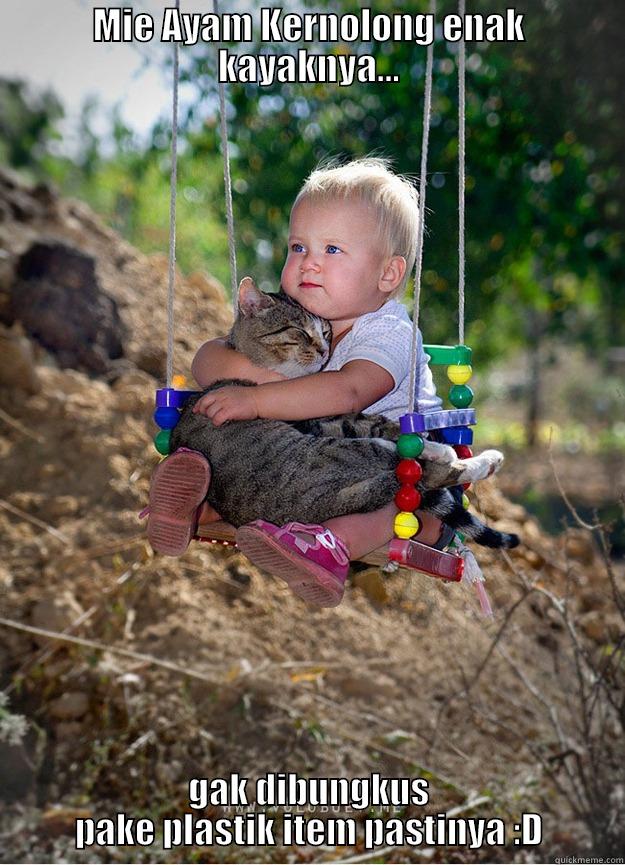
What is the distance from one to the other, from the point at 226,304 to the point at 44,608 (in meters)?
2.09

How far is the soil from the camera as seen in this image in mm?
3928

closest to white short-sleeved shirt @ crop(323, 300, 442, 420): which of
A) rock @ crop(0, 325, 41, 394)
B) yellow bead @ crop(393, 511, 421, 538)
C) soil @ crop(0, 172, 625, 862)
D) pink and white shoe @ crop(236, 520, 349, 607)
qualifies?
yellow bead @ crop(393, 511, 421, 538)

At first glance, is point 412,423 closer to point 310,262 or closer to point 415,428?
point 415,428

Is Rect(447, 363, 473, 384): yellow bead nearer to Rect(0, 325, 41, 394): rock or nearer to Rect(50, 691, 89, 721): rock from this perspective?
Rect(50, 691, 89, 721): rock

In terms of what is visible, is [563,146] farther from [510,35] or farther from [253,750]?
[253,750]

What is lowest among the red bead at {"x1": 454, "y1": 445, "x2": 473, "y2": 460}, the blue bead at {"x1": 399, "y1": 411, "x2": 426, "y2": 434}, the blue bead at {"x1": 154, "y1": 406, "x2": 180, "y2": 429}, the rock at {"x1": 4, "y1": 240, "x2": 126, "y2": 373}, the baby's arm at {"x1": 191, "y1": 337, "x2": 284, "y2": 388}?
Result: the red bead at {"x1": 454, "y1": 445, "x2": 473, "y2": 460}

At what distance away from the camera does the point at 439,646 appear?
4.49m

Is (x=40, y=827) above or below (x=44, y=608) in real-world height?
below

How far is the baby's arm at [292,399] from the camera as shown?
2.09 metres

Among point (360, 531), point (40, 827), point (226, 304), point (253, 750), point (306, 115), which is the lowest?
point (40, 827)

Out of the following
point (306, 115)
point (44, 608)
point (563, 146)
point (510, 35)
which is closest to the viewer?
point (510, 35)

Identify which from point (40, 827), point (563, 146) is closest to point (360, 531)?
point (40, 827)

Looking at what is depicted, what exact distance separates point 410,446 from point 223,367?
480 millimetres

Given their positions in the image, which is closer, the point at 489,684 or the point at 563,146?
the point at 489,684
